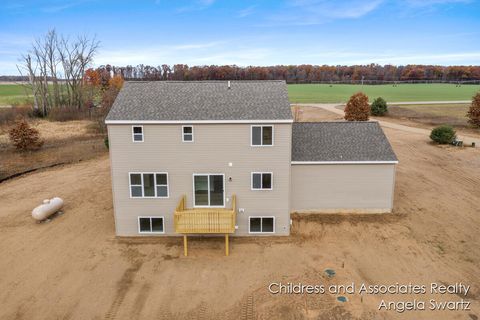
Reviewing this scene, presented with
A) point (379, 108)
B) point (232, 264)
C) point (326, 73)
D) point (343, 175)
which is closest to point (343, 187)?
point (343, 175)

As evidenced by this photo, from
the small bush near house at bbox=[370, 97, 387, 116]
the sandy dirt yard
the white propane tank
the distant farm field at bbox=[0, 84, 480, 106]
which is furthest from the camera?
the distant farm field at bbox=[0, 84, 480, 106]

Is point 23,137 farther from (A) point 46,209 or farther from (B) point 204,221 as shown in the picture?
(B) point 204,221

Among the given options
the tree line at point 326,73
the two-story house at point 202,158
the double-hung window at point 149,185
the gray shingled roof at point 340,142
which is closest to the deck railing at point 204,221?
the two-story house at point 202,158

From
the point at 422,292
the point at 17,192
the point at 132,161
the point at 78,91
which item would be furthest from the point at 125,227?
the point at 78,91

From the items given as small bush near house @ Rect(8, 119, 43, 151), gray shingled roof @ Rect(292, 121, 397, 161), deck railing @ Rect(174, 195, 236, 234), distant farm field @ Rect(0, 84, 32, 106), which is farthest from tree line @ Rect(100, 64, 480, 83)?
deck railing @ Rect(174, 195, 236, 234)

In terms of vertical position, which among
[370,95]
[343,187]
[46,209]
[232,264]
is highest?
[370,95]

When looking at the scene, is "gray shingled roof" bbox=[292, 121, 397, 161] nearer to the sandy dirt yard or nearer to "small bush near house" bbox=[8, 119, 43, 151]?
the sandy dirt yard

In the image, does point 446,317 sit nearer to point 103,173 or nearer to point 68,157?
point 103,173
